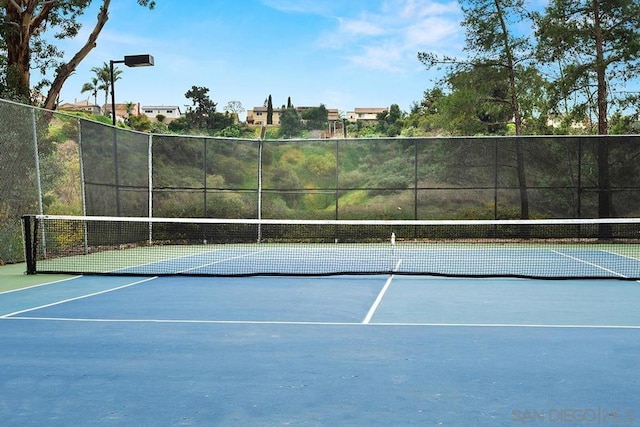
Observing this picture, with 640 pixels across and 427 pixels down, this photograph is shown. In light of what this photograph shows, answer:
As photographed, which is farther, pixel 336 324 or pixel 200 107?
pixel 200 107

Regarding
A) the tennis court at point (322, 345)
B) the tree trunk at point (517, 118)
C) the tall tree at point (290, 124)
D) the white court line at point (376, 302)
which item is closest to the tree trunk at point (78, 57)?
the tennis court at point (322, 345)

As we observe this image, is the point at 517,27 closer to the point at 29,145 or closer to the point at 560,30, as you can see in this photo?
the point at 560,30

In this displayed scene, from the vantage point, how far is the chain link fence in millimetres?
18359

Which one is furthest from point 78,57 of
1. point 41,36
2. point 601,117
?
point 601,117

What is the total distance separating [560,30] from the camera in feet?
68.9

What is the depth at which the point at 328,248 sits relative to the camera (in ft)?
55.9

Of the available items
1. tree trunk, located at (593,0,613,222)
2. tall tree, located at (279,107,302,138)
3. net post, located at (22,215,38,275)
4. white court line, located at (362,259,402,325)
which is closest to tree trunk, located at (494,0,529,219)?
tree trunk, located at (593,0,613,222)

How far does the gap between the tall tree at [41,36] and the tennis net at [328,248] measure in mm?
4668

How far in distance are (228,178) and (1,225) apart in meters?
7.46

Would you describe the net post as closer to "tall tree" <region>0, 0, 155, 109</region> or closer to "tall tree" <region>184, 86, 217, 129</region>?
"tall tree" <region>0, 0, 155, 109</region>

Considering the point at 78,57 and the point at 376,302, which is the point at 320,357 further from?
the point at 78,57

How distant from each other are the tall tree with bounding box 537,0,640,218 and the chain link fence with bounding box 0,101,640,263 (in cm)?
311

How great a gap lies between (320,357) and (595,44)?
18.1 metres

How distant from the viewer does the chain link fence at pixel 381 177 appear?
723 inches
